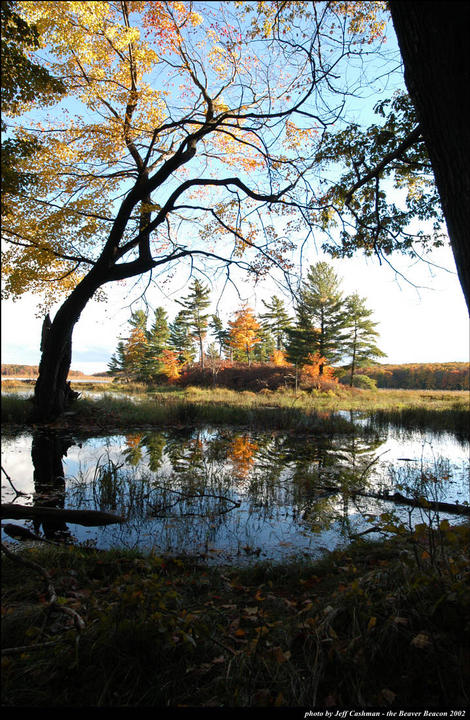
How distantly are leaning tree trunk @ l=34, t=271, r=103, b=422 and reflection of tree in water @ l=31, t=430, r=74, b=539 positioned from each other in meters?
1.34

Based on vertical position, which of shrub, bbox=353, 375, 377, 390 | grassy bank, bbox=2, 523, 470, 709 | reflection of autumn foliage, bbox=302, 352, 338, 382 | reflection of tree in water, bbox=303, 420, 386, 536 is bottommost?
reflection of tree in water, bbox=303, 420, 386, 536

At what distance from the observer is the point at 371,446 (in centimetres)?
1080

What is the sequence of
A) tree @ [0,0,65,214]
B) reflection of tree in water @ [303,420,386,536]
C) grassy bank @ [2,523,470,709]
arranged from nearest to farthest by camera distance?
1. grassy bank @ [2,523,470,709]
2. tree @ [0,0,65,214]
3. reflection of tree in water @ [303,420,386,536]

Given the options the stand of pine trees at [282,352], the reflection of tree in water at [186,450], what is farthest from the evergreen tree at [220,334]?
the reflection of tree in water at [186,450]

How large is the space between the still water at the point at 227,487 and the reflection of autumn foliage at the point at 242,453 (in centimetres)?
3

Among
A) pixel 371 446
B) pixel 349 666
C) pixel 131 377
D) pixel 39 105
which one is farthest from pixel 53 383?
pixel 131 377

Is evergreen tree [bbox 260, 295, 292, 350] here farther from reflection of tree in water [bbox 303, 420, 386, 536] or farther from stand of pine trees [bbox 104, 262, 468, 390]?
reflection of tree in water [bbox 303, 420, 386, 536]

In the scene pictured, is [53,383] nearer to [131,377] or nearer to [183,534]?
[183,534]

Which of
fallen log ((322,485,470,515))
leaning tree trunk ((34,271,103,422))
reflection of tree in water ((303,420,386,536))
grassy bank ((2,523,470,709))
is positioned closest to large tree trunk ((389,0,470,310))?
grassy bank ((2,523,470,709))

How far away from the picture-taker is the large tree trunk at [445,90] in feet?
5.94

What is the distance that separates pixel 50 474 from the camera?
21.4 feet

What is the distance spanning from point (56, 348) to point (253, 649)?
11.1 meters

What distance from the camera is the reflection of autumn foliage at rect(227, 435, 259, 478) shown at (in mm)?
7580

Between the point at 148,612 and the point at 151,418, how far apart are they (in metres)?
12.3
